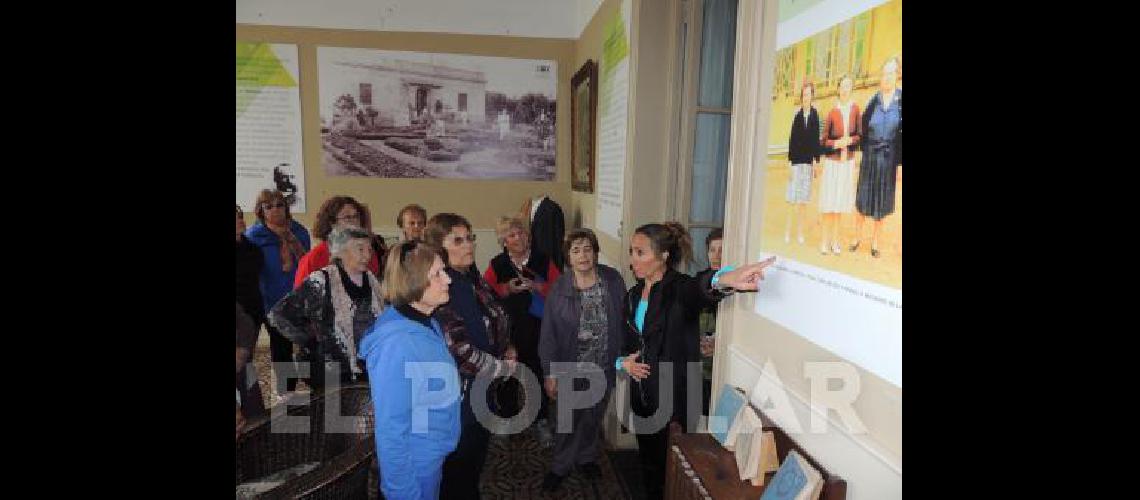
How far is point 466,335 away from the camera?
2506mm

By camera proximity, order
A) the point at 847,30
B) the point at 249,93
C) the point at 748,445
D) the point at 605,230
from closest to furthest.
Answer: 1. the point at 847,30
2. the point at 748,445
3. the point at 605,230
4. the point at 249,93

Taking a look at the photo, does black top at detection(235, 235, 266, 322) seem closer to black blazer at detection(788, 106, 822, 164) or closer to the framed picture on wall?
the framed picture on wall

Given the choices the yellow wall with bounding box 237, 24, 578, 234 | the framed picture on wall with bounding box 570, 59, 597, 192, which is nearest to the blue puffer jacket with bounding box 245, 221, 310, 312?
the yellow wall with bounding box 237, 24, 578, 234

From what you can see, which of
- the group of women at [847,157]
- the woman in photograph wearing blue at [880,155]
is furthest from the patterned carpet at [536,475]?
the woman in photograph wearing blue at [880,155]

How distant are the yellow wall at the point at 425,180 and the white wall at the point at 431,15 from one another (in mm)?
69

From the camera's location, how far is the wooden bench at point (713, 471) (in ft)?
4.96

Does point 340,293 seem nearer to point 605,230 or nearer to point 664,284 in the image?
point 664,284

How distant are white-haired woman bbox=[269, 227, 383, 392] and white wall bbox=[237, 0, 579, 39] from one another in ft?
11.6

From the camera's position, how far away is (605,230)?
4223mm

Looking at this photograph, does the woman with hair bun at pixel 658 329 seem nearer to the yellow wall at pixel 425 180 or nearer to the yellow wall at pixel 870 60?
the yellow wall at pixel 870 60

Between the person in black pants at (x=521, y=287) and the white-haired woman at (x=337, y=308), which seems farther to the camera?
the person in black pants at (x=521, y=287)
